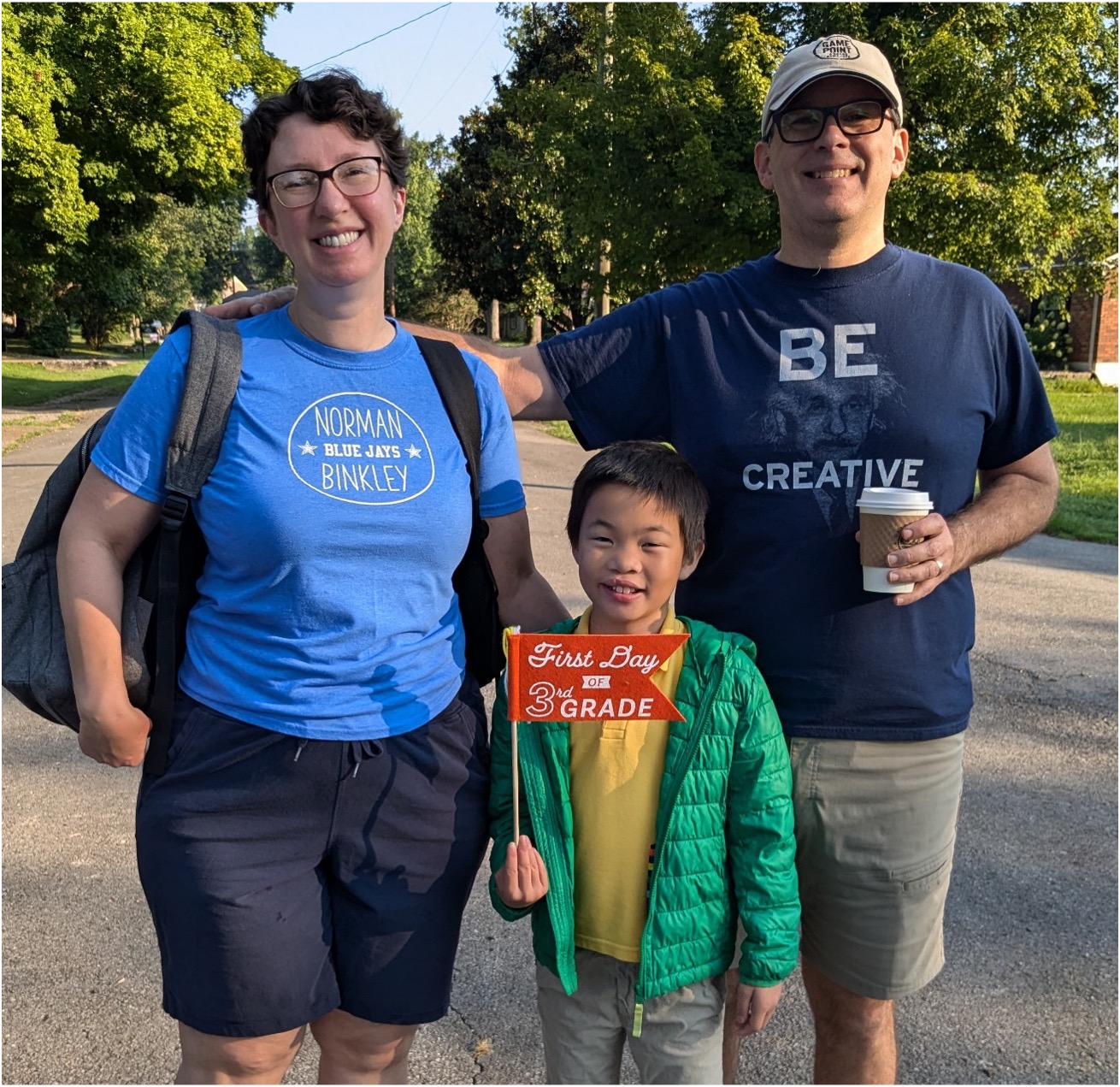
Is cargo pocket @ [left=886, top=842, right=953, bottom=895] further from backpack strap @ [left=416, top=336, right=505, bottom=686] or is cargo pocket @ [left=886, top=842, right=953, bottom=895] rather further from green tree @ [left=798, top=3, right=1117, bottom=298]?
green tree @ [left=798, top=3, right=1117, bottom=298]

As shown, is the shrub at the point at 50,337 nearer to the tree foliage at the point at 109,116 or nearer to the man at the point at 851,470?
the tree foliage at the point at 109,116

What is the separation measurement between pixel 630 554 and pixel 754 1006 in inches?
39.6

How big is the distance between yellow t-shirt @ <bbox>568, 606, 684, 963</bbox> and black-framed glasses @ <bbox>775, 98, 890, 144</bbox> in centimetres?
120

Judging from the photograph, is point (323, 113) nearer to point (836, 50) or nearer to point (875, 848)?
point (836, 50)

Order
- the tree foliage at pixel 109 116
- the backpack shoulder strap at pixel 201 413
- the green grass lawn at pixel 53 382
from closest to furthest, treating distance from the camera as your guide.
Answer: the backpack shoulder strap at pixel 201 413, the tree foliage at pixel 109 116, the green grass lawn at pixel 53 382

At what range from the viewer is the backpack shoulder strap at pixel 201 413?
207cm

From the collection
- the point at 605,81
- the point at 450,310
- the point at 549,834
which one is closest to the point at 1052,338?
the point at 605,81

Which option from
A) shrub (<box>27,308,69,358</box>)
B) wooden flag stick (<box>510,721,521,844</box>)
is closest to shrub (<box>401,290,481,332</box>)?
shrub (<box>27,308,69,358</box>)

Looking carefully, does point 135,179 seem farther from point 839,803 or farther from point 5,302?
point 839,803

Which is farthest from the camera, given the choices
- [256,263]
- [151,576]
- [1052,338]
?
[256,263]

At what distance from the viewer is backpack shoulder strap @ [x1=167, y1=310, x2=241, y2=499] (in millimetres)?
2070

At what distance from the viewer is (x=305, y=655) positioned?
2094 millimetres

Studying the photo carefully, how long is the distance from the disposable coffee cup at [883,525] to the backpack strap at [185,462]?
4.40 feet

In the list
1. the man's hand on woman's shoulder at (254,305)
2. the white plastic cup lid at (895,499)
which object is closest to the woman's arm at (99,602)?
the man's hand on woman's shoulder at (254,305)
